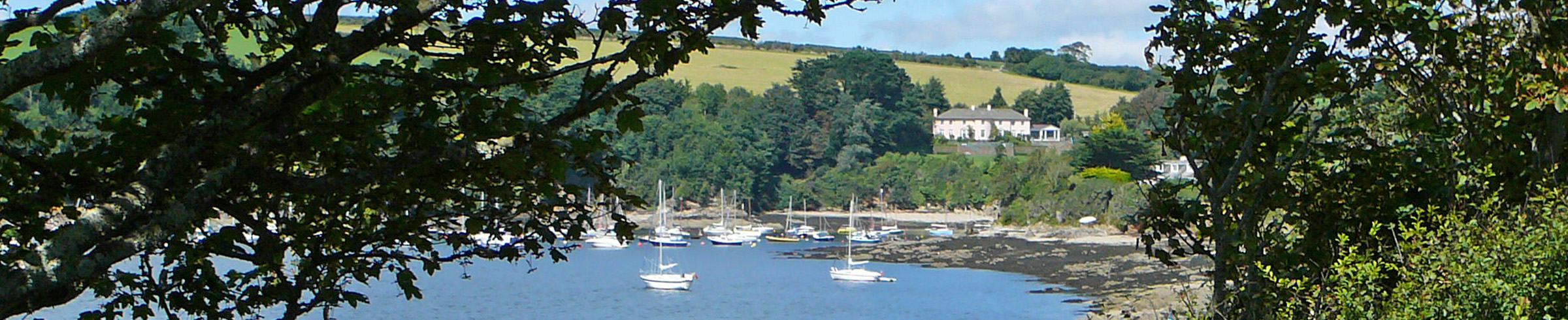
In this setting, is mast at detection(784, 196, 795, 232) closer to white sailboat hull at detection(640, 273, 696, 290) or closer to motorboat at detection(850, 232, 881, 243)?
motorboat at detection(850, 232, 881, 243)

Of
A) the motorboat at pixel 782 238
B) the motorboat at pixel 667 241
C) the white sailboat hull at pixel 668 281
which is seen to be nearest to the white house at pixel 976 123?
the motorboat at pixel 782 238

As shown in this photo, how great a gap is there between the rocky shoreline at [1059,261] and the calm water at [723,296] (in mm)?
1437

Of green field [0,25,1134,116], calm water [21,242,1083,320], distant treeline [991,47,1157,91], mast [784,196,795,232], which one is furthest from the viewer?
distant treeline [991,47,1157,91]

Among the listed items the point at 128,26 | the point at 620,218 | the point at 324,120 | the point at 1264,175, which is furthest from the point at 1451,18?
the point at 128,26

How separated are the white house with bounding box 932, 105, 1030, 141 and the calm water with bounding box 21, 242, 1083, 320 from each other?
77.8 metres

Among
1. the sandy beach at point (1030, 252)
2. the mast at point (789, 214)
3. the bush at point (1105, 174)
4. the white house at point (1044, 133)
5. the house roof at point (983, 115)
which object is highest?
the house roof at point (983, 115)

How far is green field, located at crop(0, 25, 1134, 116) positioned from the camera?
501 ft

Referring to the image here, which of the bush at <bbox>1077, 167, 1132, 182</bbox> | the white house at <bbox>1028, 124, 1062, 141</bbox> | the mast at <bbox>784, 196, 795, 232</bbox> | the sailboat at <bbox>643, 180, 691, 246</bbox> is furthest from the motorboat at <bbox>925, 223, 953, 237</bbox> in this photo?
the white house at <bbox>1028, 124, 1062, 141</bbox>

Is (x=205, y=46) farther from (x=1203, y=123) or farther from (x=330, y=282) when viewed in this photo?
(x=1203, y=123)

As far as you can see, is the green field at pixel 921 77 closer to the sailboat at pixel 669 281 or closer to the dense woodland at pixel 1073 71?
the dense woodland at pixel 1073 71

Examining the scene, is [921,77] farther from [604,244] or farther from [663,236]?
[604,244]

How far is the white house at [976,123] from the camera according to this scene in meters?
148

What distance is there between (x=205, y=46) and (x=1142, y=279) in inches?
2046

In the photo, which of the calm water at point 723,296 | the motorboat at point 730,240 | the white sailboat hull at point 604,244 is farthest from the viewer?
the motorboat at point 730,240
